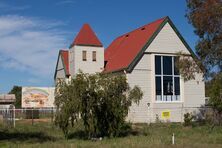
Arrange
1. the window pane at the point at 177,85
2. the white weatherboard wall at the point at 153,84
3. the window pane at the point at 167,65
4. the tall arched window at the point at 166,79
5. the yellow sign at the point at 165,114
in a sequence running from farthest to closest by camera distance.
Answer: the window pane at the point at 177,85 → the window pane at the point at 167,65 → the tall arched window at the point at 166,79 → the yellow sign at the point at 165,114 → the white weatherboard wall at the point at 153,84

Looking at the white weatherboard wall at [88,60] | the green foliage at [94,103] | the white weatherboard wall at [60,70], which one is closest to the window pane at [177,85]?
the white weatherboard wall at [88,60]

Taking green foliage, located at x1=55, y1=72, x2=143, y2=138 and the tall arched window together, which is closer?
green foliage, located at x1=55, y1=72, x2=143, y2=138

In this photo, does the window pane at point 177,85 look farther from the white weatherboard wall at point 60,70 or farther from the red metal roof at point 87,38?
the white weatherboard wall at point 60,70

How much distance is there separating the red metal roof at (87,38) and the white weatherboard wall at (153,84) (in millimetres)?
6107

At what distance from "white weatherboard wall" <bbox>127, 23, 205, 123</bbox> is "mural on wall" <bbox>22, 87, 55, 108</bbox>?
10.2 metres

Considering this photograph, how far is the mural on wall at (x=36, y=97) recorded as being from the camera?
46344mm

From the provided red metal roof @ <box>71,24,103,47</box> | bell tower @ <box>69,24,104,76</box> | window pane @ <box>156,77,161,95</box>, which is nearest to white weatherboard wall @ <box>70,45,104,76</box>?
bell tower @ <box>69,24,104,76</box>

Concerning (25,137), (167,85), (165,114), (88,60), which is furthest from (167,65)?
(25,137)

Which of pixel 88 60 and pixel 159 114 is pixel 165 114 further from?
pixel 88 60

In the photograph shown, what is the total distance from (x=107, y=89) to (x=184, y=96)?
1987 cm

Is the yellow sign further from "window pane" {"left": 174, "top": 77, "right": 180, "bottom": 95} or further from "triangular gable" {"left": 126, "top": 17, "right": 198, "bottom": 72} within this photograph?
"triangular gable" {"left": 126, "top": 17, "right": 198, "bottom": 72}

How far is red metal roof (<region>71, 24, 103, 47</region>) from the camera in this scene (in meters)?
45.8

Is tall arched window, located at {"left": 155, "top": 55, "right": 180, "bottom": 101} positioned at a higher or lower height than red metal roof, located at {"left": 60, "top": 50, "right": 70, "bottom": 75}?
lower

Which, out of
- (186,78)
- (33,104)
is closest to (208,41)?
(186,78)
